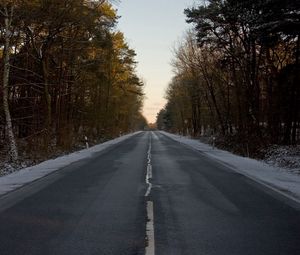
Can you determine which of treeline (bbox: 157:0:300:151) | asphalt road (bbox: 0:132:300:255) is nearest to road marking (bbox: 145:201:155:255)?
asphalt road (bbox: 0:132:300:255)

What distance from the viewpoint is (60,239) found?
751 cm

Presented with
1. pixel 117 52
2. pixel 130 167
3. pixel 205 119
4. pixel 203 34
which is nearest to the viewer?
pixel 130 167

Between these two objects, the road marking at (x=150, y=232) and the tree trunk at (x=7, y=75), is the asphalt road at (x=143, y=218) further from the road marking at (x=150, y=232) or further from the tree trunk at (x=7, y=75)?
the tree trunk at (x=7, y=75)

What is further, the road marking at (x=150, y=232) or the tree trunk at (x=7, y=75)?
the tree trunk at (x=7, y=75)

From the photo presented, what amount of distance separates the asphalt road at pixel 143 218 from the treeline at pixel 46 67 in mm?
12949

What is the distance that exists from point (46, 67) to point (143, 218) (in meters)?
27.3

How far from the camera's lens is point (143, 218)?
9.20 meters

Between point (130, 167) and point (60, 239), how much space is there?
528 inches

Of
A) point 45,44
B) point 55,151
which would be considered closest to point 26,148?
point 55,151

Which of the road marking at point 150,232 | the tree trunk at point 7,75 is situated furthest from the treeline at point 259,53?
the road marking at point 150,232

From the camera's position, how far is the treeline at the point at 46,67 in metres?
26.9

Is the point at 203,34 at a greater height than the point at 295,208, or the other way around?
the point at 203,34

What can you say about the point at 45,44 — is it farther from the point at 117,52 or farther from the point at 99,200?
the point at 117,52

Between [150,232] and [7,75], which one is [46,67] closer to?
[7,75]
